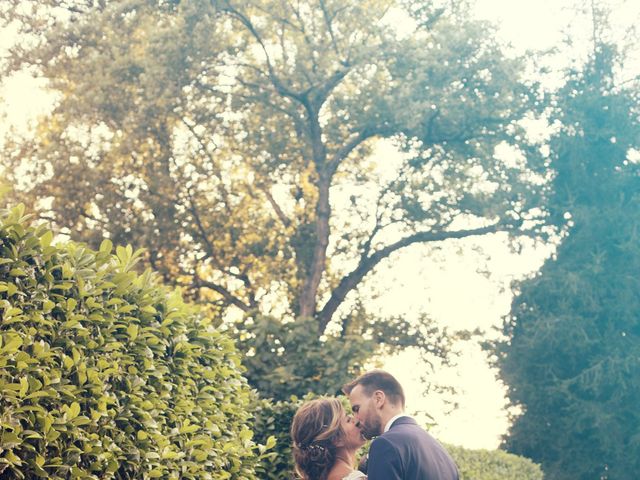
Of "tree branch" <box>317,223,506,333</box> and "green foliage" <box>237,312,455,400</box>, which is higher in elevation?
"tree branch" <box>317,223,506,333</box>

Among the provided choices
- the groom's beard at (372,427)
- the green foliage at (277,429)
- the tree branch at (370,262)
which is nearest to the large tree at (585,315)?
the tree branch at (370,262)

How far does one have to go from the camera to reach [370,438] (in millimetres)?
5250

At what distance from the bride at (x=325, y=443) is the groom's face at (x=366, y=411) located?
1.73ft

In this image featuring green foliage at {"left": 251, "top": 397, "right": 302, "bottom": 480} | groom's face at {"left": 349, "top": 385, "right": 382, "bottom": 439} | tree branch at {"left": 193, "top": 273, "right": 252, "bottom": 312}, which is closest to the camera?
groom's face at {"left": 349, "top": 385, "right": 382, "bottom": 439}

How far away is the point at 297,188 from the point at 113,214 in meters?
5.87

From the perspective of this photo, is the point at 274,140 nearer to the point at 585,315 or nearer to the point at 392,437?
the point at 585,315

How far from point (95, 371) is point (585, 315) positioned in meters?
23.3

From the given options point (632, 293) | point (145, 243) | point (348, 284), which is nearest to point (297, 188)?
point (348, 284)

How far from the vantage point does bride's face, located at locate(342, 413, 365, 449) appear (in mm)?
5688

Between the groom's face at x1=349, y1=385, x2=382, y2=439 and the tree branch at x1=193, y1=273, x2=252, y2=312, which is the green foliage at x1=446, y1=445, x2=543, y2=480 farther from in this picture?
the groom's face at x1=349, y1=385, x2=382, y2=439

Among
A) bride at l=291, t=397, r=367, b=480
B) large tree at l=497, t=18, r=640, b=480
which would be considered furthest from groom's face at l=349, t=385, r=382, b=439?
large tree at l=497, t=18, r=640, b=480

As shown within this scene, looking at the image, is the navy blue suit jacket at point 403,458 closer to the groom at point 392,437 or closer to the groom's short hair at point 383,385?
the groom at point 392,437

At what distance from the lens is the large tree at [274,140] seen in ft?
77.3

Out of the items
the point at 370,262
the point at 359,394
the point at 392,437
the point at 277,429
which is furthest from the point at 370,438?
the point at 370,262
